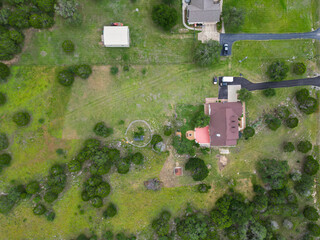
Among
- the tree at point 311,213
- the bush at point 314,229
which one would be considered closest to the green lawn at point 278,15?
the tree at point 311,213

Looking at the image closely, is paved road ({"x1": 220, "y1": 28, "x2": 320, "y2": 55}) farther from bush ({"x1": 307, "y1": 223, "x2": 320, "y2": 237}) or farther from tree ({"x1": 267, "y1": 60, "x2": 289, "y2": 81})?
bush ({"x1": 307, "y1": 223, "x2": 320, "y2": 237})

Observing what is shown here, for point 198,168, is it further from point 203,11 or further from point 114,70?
point 203,11

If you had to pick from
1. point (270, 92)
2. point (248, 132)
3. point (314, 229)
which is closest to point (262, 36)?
point (270, 92)

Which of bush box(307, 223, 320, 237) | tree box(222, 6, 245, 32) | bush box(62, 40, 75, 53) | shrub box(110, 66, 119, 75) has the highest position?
tree box(222, 6, 245, 32)

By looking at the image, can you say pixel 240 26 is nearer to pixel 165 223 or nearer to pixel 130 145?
pixel 130 145

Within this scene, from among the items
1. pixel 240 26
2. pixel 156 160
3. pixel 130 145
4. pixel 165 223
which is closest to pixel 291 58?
pixel 240 26

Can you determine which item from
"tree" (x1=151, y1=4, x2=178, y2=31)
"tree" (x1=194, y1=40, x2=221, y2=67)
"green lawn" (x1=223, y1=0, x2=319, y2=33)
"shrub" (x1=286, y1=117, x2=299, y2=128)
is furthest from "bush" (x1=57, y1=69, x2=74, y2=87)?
"shrub" (x1=286, y1=117, x2=299, y2=128)
